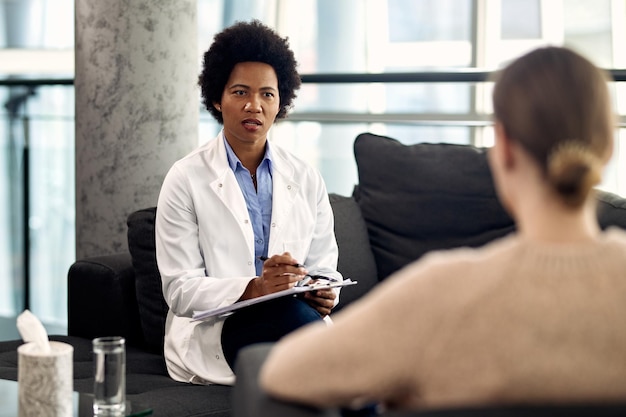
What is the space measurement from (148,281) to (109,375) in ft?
3.14

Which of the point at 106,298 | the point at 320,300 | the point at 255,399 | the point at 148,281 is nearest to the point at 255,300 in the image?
the point at 320,300

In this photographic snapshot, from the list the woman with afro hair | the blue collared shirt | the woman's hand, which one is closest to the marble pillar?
the woman with afro hair

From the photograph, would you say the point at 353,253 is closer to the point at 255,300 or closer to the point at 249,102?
the point at 249,102

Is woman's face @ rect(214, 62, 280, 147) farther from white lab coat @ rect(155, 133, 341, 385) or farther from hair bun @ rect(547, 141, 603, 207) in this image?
hair bun @ rect(547, 141, 603, 207)

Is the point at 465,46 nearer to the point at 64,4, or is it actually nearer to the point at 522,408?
the point at 64,4

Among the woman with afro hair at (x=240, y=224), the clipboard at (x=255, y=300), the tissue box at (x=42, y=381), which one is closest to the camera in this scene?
the tissue box at (x=42, y=381)

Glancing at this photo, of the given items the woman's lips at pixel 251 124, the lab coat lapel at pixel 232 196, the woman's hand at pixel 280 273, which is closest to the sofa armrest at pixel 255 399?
the woman's hand at pixel 280 273

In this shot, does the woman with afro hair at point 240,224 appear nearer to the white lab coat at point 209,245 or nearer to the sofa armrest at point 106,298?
the white lab coat at point 209,245

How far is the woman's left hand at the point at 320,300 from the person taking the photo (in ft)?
8.37

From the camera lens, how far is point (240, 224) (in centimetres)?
263

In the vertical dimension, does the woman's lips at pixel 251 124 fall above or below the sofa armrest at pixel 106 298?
above

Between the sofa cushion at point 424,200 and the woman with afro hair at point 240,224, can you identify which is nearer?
the woman with afro hair at point 240,224

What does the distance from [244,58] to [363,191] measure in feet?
2.03

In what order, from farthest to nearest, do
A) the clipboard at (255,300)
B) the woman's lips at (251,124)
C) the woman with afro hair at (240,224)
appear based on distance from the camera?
the woman's lips at (251,124) < the woman with afro hair at (240,224) < the clipboard at (255,300)
